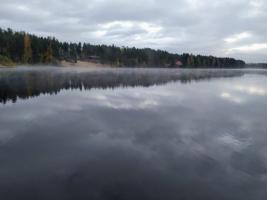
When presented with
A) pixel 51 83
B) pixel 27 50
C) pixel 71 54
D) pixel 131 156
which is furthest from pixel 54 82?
pixel 71 54

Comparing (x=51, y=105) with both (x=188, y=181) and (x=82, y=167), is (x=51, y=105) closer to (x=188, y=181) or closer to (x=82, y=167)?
(x=82, y=167)

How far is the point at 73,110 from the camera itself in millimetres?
16828

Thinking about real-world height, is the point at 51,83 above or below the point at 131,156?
above

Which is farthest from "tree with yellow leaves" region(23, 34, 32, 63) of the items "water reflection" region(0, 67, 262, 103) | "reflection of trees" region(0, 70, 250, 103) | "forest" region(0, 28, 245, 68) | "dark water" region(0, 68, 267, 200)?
"dark water" region(0, 68, 267, 200)

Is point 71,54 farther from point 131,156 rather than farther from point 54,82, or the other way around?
point 131,156

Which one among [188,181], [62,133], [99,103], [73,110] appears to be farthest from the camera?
[99,103]

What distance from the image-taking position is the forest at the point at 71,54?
98.6 meters

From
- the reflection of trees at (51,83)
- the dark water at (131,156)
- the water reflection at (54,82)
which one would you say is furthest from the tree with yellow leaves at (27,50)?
the dark water at (131,156)

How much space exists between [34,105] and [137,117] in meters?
8.68

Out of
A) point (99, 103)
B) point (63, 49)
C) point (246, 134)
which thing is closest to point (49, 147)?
point (246, 134)

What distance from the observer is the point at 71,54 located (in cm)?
14400

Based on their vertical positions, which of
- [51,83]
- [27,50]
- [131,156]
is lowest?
[131,156]

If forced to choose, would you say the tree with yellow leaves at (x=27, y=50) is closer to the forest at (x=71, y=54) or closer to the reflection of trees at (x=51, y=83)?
the forest at (x=71, y=54)

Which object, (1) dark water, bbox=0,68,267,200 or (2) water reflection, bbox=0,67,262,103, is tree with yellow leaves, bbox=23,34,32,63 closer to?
(2) water reflection, bbox=0,67,262,103
